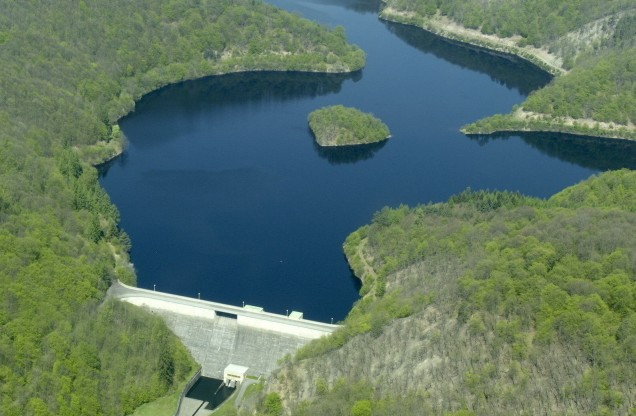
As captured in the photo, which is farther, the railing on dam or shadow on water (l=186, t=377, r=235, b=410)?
the railing on dam

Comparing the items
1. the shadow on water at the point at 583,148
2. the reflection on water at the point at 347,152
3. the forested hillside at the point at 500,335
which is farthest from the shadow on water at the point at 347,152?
the forested hillside at the point at 500,335

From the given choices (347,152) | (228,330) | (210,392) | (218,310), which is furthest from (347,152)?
(210,392)

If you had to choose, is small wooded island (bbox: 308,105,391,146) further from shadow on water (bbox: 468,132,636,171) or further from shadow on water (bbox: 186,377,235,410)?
shadow on water (bbox: 186,377,235,410)

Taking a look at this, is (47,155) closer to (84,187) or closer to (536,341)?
(84,187)

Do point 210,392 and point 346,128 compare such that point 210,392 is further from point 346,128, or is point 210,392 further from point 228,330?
point 346,128

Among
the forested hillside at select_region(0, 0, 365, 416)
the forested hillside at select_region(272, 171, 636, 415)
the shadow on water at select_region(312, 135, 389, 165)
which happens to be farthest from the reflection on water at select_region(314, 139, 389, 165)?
the forested hillside at select_region(272, 171, 636, 415)

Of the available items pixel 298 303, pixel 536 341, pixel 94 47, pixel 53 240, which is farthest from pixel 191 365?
pixel 94 47
